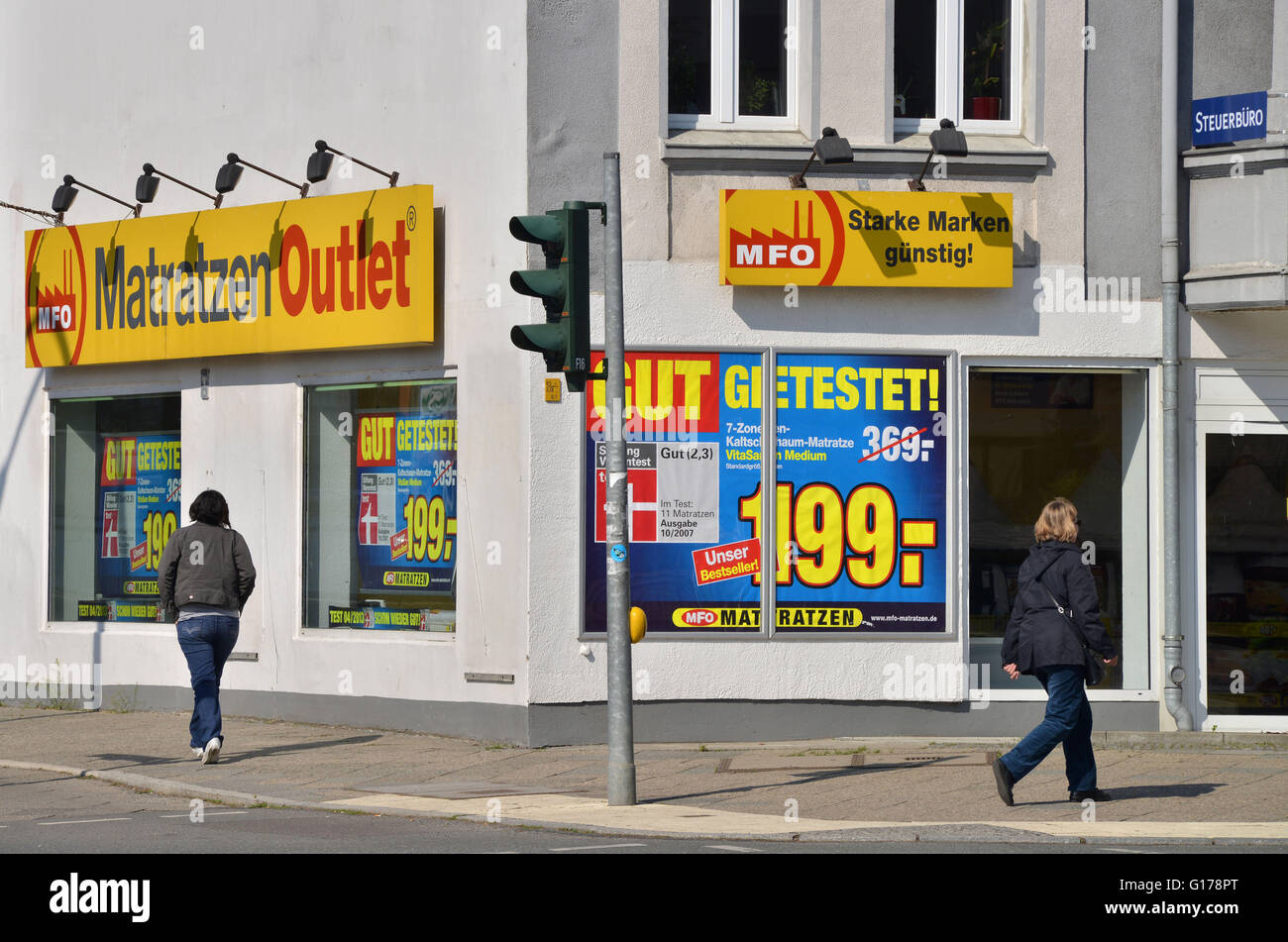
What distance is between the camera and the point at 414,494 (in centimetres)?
1516

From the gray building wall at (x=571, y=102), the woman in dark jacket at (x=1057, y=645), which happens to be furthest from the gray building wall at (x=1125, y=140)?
the woman in dark jacket at (x=1057, y=645)

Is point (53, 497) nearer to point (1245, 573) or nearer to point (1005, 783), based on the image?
point (1005, 783)

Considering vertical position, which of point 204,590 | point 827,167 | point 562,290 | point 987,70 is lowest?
point 204,590

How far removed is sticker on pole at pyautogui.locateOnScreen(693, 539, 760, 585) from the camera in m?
14.0

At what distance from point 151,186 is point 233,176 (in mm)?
1272

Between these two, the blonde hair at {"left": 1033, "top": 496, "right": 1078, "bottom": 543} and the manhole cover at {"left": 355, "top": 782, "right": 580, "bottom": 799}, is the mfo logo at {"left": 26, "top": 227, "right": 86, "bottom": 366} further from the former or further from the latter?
the blonde hair at {"left": 1033, "top": 496, "right": 1078, "bottom": 543}

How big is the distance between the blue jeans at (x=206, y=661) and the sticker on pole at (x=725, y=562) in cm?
378

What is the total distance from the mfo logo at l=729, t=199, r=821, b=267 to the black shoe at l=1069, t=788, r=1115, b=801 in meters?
5.05

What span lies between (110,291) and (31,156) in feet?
6.88

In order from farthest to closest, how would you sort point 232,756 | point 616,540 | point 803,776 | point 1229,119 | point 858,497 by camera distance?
point 1229,119
point 858,497
point 232,756
point 803,776
point 616,540

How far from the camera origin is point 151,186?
1664cm

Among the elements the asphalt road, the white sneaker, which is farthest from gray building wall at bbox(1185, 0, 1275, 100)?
the white sneaker

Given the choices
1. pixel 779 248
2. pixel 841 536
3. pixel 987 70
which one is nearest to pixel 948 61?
pixel 987 70

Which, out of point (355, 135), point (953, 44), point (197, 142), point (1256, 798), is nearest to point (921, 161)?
point (953, 44)
